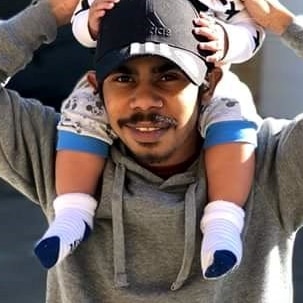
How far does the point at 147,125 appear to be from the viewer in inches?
94.3

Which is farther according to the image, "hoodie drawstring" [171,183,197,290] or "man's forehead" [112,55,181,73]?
"hoodie drawstring" [171,183,197,290]

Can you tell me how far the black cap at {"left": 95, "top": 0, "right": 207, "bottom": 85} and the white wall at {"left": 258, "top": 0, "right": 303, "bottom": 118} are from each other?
5.20m

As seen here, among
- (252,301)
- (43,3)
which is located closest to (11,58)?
(43,3)

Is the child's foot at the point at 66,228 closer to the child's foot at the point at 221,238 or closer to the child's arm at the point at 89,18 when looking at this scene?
the child's foot at the point at 221,238

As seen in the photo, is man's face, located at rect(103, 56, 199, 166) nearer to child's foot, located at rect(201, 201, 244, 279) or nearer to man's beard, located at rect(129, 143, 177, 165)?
man's beard, located at rect(129, 143, 177, 165)

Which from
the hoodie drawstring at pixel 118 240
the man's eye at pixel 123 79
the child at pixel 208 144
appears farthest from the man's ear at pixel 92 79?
the hoodie drawstring at pixel 118 240

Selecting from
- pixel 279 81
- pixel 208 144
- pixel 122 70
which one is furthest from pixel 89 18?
pixel 279 81

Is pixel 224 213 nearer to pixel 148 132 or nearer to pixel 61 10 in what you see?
pixel 148 132

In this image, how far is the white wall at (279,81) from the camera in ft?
25.0

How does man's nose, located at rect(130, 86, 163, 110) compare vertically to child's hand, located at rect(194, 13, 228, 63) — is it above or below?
below

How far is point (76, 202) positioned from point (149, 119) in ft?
1.00

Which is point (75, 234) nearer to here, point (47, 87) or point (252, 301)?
point (252, 301)

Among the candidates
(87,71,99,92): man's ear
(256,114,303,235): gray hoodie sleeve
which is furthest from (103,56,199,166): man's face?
(256,114,303,235): gray hoodie sleeve

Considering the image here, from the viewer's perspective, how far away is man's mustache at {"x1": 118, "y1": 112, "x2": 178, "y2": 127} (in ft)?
7.86
